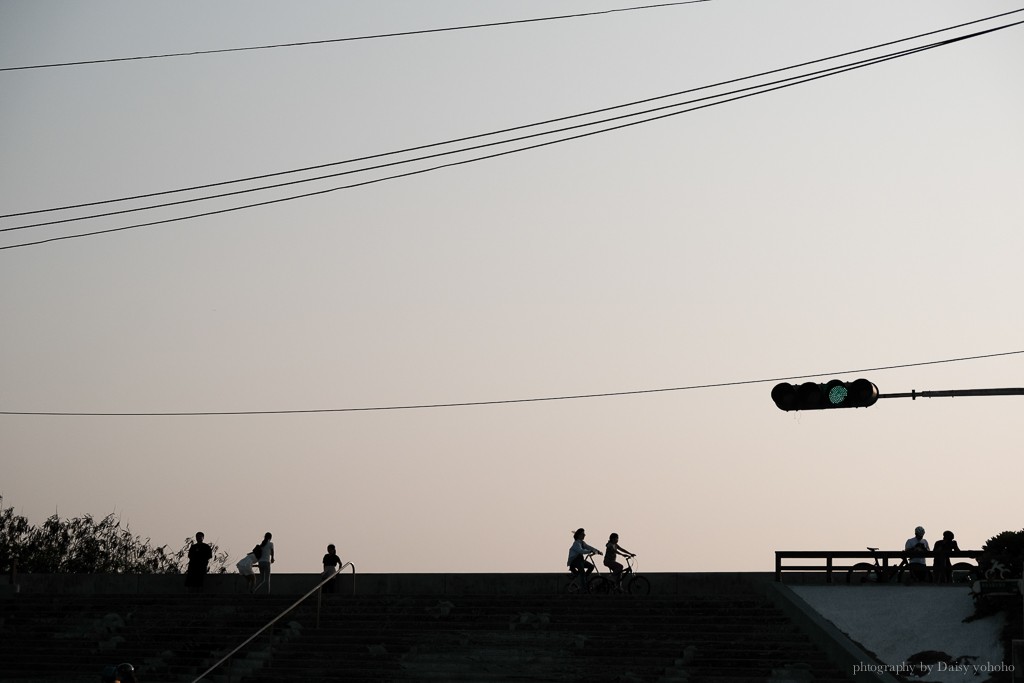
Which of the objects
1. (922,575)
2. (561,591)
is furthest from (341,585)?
(922,575)

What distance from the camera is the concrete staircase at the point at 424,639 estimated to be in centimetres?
2559

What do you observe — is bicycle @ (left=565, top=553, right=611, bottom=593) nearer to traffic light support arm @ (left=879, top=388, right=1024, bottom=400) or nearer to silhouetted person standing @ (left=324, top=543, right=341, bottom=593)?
silhouetted person standing @ (left=324, top=543, right=341, bottom=593)

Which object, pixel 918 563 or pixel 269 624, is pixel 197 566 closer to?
pixel 269 624

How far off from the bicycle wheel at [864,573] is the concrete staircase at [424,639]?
7.92ft

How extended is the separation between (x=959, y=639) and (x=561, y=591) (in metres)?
8.64

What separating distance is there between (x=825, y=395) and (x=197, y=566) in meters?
18.5

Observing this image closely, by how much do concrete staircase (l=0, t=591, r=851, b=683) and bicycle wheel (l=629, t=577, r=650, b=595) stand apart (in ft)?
4.57

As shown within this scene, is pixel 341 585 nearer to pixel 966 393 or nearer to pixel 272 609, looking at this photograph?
pixel 272 609

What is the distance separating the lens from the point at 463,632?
27.9m

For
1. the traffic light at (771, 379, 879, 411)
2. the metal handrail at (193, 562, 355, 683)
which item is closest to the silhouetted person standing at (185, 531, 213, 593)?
the metal handrail at (193, 562, 355, 683)

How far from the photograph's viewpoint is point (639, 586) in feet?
101

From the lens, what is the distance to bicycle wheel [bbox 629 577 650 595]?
3066 cm

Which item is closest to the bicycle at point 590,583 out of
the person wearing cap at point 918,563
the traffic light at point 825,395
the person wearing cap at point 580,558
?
the person wearing cap at point 580,558

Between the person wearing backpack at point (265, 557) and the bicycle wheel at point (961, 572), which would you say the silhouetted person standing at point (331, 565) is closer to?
the person wearing backpack at point (265, 557)
